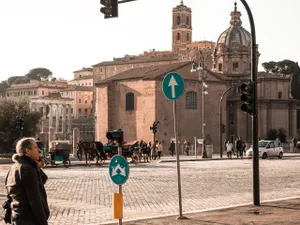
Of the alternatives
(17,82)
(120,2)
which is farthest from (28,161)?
(17,82)

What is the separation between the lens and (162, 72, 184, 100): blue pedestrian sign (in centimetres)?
1141

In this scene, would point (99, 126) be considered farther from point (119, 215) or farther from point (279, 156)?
point (119, 215)

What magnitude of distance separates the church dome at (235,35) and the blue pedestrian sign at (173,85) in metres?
92.1

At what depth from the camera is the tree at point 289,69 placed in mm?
120312

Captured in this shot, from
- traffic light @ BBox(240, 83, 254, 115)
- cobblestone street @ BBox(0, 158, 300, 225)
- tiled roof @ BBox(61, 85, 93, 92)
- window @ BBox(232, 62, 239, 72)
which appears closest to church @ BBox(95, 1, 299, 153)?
window @ BBox(232, 62, 239, 72)

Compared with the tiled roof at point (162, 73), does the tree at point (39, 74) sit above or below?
above

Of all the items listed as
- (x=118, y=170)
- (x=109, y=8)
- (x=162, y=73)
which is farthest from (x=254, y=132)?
(x=162, y=73)

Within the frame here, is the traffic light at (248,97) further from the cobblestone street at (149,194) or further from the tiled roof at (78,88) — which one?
the tiled roof at (78,88)

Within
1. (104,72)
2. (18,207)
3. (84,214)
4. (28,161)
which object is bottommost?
(84,214)

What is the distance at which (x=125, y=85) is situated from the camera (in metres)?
76.8

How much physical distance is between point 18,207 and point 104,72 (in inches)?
5575

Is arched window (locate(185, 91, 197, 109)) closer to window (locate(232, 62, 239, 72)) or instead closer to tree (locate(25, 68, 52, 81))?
window (locate(232, 62, 239, 72))

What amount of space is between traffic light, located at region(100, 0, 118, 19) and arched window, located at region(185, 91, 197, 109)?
58713 mm

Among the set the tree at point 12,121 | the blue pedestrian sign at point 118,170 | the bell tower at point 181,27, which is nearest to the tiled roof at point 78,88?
the bell tower at point 181,27
